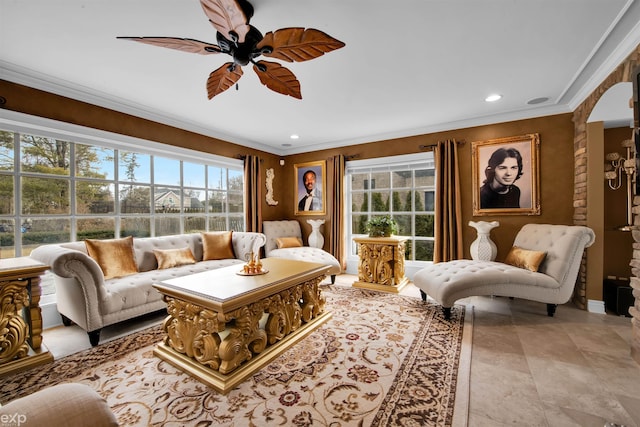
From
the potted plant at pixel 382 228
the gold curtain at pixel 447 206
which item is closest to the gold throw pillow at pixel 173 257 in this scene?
the potted plant at pixel 382 228

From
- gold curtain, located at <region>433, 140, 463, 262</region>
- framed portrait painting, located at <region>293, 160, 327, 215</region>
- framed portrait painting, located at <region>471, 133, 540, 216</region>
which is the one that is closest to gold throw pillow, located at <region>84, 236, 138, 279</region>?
framed portrait painting, located at <region>293, 160, 327, 215</region>

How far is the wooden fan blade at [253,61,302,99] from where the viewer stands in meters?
1.84

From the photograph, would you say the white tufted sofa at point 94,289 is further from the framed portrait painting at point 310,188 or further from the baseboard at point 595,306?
the baseboard at point 595,306

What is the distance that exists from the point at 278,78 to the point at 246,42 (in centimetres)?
32

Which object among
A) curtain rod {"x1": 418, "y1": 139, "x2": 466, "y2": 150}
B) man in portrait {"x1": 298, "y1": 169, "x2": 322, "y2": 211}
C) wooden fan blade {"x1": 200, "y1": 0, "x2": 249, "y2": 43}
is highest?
wooden fan blade {"x1": 200, "y1": 0, "x2": 249, "y2": 43}

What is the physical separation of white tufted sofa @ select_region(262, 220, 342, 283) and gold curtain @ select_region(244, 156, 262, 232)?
22cm

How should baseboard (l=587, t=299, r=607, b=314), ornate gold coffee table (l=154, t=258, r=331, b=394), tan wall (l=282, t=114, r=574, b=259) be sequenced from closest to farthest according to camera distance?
ornate gold coffee table (l=154, t=258, r=331, b=394)
baseboard (l=587, t=299, r=607, b=314)
tan wall (l=282, t=114, r=574, b=259)

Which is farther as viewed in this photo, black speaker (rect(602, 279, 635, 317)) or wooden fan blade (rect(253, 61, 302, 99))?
A: black speaker (rect(602, 279, 635, 317))

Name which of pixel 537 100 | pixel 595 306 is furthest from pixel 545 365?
pixel 537 100

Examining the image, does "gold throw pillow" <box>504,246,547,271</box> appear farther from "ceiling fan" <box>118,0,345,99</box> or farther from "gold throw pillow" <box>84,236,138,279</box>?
"gold throw pillow" <box>84,236,138,279</box>

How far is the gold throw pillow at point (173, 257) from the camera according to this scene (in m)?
3.11

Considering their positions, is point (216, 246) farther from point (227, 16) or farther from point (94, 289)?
point (227, 16)

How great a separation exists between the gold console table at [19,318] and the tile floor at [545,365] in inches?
6.2

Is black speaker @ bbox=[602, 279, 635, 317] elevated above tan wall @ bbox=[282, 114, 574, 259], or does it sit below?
below
